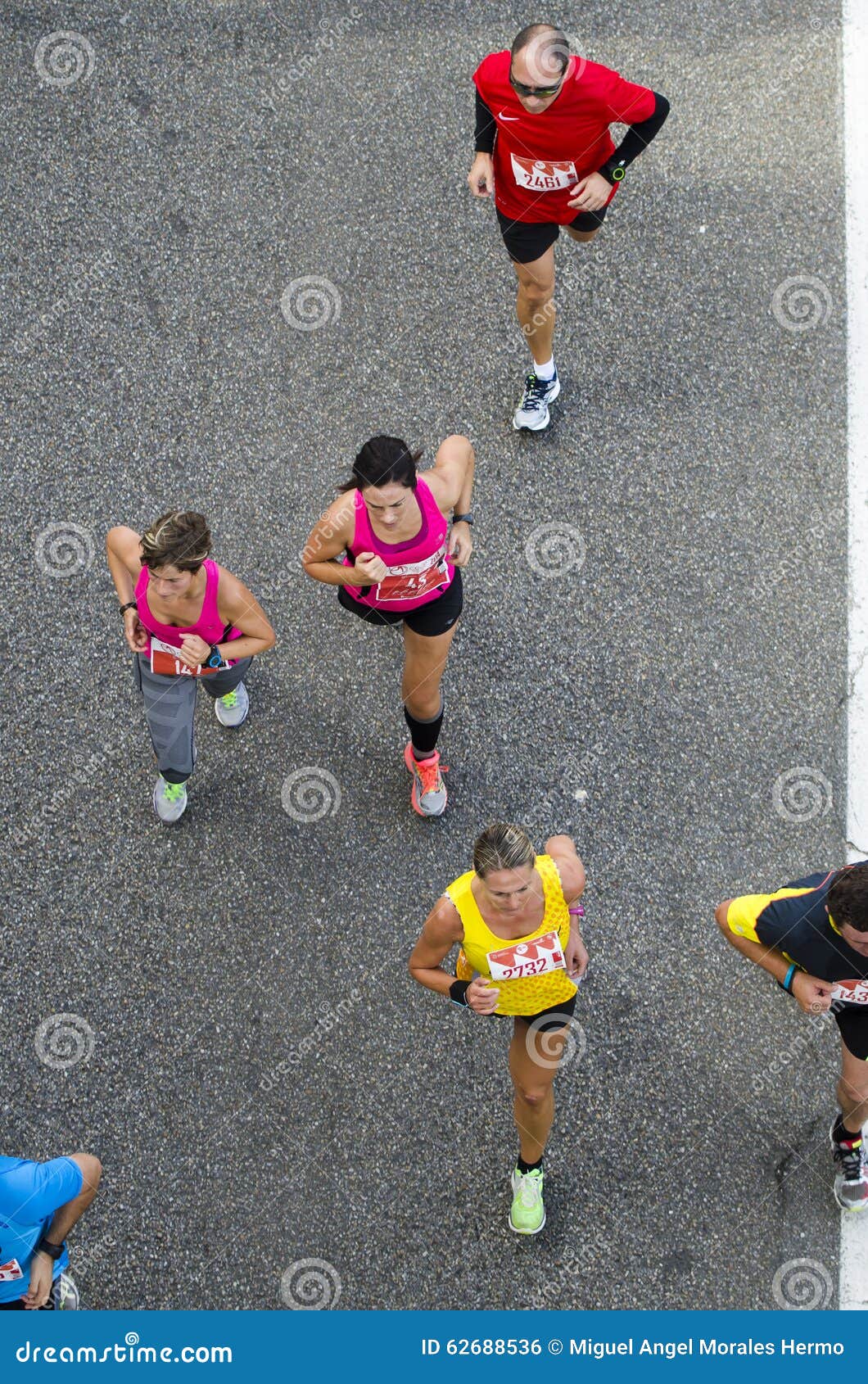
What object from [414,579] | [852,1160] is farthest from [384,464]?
[852,1160]

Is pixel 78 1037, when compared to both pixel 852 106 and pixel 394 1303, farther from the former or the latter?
pixel 852 106

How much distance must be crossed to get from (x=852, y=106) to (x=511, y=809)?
4517 mm

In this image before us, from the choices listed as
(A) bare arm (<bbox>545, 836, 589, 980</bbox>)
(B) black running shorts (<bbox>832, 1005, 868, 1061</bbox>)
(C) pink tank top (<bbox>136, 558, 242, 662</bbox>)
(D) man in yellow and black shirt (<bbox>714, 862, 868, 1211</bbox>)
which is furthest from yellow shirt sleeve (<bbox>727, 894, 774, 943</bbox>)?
(C) pink tank top (<bbox>136, 558, 242, 662</bbox>)

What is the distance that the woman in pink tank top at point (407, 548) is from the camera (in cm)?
450

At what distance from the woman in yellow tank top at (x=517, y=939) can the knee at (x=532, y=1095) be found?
4.4 inches

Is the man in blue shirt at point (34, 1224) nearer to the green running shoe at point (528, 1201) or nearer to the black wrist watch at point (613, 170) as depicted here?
the green running shoe at point (528, 1201)

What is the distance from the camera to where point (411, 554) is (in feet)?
15.6

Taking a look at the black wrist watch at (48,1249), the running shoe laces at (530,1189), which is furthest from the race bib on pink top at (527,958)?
the black wrist watch at (48,1249)

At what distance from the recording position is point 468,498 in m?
5.12

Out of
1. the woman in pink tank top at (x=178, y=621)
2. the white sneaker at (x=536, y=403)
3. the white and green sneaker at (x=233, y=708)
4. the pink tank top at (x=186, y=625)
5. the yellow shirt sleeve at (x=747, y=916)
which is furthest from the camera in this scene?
the white sneaker at (x=536, y=403)

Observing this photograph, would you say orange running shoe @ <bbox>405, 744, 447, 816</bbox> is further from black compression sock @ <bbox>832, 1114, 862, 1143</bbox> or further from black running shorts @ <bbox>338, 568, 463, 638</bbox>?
black compression sock @ <bbox>832, 1114, 862, 1143</bbox>

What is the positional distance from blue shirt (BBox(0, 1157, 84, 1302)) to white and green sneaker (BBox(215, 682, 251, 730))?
89.8 inches

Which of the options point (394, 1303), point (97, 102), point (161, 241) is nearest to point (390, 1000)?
point (394, 1303)

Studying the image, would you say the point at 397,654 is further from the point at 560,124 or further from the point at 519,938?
the point at 560,124
